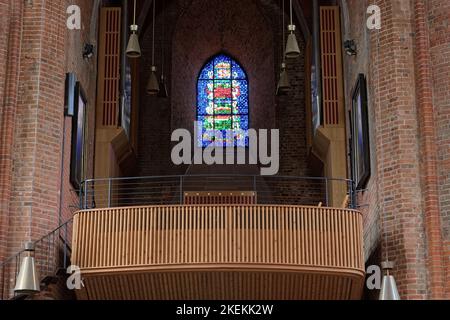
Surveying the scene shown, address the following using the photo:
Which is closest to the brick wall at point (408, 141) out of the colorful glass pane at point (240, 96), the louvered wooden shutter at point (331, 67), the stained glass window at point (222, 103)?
the louvered wooden shutter at point (331, 67)

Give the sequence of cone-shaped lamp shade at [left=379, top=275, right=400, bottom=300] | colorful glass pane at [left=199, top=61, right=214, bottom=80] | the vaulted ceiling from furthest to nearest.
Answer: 1. colorful glass pane at [left=199, top=61, right=214, bottom=80]
2. the vaulted ceiling
3. cone-shaped lamp shade at [left=379, top=275, right=400, bottom=300]

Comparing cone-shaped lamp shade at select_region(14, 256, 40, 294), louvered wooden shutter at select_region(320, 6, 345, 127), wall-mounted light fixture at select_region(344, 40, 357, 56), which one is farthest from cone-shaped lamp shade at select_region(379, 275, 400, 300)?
louvered wooden shutter at select_region(320, 6, 345, 127)

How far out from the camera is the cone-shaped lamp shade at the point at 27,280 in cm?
1462

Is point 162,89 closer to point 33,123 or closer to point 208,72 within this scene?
point 208,72

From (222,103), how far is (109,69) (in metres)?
6.51

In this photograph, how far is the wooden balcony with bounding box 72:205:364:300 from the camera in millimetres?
16688

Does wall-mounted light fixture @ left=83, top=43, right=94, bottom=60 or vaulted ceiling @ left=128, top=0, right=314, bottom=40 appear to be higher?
vaulted ceiling @ left=128, top=0, right=314, bottom=40

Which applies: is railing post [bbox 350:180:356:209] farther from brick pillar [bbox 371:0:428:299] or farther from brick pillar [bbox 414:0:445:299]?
brick pillar [bbox 414:0:445:299]

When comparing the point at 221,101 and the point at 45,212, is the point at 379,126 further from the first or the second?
the point at 221,101

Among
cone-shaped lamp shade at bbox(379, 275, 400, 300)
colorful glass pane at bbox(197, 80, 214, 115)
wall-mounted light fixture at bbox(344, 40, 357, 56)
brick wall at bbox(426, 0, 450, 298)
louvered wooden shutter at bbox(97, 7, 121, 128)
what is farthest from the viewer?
colorful glass pane at bbox(197, 80, 214, 115)

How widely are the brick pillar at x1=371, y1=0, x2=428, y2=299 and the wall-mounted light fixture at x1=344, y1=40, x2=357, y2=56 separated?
2111 millimetres

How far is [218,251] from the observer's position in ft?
54.9

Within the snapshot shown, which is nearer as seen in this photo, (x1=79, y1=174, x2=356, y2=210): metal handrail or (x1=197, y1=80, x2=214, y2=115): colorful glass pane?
(x1=79, y1=174, x2=356, y2=210): metal handrail

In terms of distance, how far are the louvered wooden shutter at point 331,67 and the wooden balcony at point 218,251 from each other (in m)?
5.31
